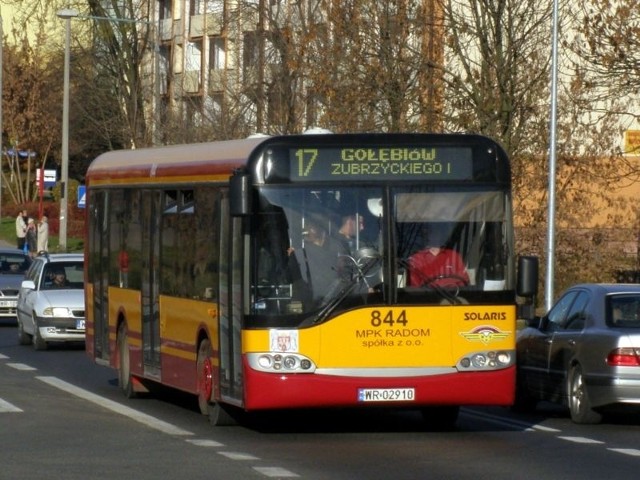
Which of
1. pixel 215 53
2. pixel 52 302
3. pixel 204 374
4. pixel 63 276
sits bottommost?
pixel 204 374

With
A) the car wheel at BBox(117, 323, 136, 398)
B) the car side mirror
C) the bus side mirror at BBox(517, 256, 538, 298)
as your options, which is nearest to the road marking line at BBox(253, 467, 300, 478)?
the bus side mirror at BBox(517, 256, 538, 298)

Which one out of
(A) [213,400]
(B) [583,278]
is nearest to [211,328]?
(A) [213,400]

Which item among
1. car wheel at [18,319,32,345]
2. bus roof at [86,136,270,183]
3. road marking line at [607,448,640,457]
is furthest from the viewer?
car wheel at [18,319,32,345]

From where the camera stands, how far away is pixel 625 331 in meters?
16.1

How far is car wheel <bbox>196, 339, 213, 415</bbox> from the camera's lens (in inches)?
625

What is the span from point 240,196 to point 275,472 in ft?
9.80

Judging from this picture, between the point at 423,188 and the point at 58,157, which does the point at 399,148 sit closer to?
the point at 423,188

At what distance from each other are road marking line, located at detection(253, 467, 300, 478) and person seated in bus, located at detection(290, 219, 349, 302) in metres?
2.34

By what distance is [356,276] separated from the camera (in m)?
14.7

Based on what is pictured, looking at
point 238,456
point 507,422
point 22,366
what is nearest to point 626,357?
point 507,422

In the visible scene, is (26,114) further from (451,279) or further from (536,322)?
(451,279)

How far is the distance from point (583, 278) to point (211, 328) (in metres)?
19.5

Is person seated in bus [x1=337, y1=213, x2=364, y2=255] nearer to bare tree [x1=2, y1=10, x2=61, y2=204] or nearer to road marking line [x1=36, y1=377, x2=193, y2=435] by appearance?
road marking line [x1=36, y1=377, x2=193, y2=435]

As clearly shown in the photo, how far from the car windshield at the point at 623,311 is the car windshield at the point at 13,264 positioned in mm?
20011
